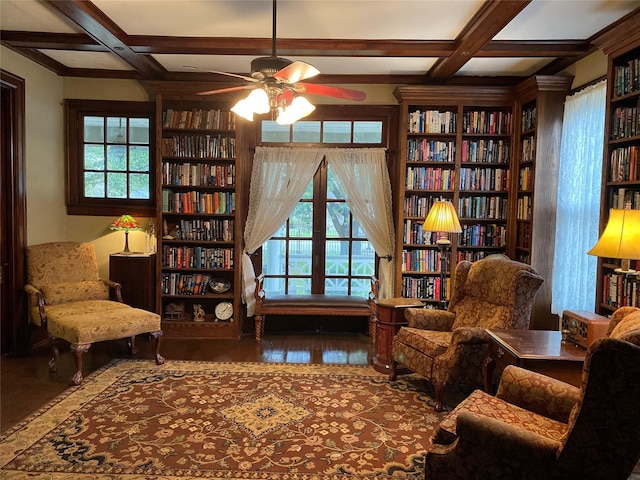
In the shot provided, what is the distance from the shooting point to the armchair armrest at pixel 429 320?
3789 mm

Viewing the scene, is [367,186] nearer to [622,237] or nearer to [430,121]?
[430,121]

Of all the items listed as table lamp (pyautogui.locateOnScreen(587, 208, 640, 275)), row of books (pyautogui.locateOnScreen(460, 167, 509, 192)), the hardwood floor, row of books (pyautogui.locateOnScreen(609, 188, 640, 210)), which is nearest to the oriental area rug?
the hardwood floor

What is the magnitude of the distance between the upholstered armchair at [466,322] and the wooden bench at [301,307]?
111cm

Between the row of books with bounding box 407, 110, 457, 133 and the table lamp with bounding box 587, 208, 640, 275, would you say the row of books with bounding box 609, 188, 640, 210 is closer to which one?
the table lamp with bounding box 587, 208, 640, 275

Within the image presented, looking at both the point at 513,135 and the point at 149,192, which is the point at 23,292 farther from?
the point at 513,135

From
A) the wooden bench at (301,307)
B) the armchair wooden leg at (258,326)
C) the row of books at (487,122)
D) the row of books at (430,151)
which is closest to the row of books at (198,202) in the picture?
the wooden bench at (301,307)

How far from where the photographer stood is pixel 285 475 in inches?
96.1

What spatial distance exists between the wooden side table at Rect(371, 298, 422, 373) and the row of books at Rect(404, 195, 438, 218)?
50.5 inches

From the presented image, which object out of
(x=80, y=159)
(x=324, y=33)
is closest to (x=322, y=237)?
(x=324, y=33)

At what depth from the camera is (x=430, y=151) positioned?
197 inches

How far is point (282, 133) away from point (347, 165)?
82 cm

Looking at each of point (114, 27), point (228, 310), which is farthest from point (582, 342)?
point (114, 27)

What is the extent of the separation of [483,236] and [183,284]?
330 centimetres

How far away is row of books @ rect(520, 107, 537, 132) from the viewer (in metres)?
4.57
